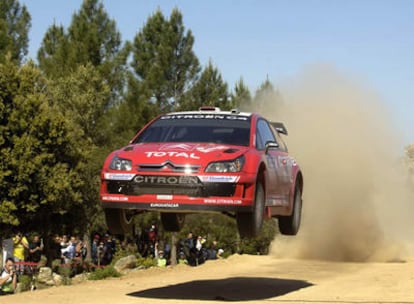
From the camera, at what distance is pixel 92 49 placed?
3691 centimetres

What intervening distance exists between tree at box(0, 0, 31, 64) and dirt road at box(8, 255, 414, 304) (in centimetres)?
1887

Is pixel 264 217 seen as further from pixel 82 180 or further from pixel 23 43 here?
pixel 23 43

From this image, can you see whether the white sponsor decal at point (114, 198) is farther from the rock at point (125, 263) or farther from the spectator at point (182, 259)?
the spectator at point (182, 259)

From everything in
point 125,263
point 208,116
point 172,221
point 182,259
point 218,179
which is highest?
point 208,116

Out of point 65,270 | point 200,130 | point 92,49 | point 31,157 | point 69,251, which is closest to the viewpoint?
point 200,130

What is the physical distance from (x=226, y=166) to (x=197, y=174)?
1.26ft

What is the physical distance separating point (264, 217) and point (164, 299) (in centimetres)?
376

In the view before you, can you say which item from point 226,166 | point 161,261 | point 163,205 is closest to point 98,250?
point 161,261

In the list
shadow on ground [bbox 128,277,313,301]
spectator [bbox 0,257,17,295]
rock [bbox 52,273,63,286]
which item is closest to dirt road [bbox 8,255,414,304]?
shadow on ground [bbox 128,277,313,301]

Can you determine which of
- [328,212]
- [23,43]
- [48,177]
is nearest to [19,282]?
[48,177]

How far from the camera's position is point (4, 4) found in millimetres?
41438

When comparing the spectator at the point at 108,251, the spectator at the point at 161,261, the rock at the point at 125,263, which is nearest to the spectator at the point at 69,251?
the rock at the point at 125,263

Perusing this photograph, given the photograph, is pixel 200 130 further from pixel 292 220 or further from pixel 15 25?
pixel 15 25

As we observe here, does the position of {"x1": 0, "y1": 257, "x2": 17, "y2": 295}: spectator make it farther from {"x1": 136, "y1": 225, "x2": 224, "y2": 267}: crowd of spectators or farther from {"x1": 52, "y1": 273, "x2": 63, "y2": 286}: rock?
{"x1": 136, "y1": 225, "x2": 224, "y2": 267}: crowd of spectators
